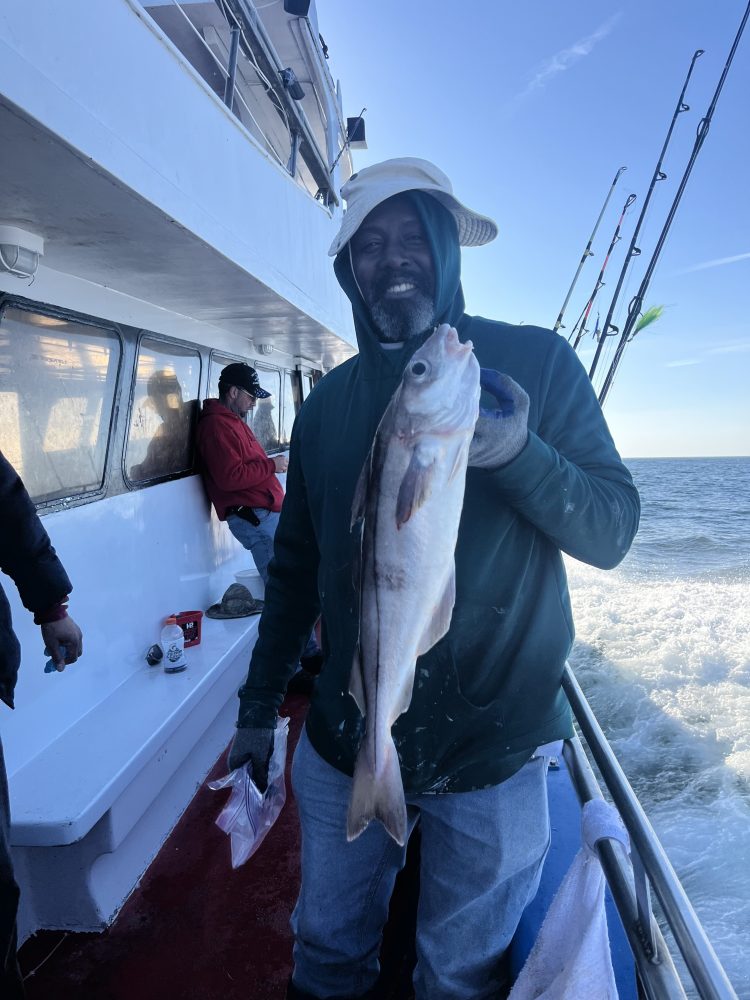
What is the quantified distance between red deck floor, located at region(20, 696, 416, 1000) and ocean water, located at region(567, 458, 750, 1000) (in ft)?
8.88

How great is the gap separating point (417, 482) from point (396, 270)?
0.76 m

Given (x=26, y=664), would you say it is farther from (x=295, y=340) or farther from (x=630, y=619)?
(x=630, y=619)

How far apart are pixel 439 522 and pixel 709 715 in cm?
764

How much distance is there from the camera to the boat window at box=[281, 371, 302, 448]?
8930 millimetres

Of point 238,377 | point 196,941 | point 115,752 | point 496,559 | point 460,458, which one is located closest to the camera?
point 460,458

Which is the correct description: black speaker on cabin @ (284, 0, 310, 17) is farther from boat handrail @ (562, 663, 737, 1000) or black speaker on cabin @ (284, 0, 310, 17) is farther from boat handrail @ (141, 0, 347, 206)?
boat handrail @ (562, 663, 737, 1000)

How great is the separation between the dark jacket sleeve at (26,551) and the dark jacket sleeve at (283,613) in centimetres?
97

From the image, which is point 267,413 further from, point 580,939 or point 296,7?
point 580,939

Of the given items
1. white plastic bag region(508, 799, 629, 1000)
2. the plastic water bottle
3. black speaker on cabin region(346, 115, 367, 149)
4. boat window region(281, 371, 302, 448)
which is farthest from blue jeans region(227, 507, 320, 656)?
black speaker on cabin region(346, 115, 367, 149)

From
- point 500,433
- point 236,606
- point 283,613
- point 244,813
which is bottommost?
point 236,606

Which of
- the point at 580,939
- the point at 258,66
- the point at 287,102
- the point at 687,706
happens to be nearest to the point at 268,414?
the point at 287,102

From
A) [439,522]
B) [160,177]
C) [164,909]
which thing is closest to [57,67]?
[160,177]

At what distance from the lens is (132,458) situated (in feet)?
14.3

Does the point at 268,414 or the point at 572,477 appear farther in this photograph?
the point at 268,414
